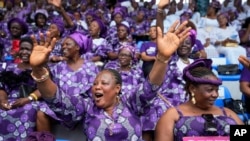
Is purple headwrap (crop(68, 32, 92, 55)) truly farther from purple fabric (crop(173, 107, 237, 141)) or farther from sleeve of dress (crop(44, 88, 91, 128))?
purple fabric (crop(173, 107, 237, 141))

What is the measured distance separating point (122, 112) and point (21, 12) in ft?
21.9

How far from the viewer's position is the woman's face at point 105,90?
278 centimetres

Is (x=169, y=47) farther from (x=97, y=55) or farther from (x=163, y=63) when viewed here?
(x=97, y=55)

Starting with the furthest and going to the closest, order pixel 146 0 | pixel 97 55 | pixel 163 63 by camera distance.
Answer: pixel 146 0 → pixel 97 55 → pixel 163 63

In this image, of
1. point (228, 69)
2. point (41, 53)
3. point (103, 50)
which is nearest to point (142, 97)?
point (41, 53)

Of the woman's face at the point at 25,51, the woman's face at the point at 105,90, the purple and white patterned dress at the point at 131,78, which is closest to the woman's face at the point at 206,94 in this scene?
the woman's face at the point at 105,90

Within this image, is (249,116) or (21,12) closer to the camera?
(249,116)

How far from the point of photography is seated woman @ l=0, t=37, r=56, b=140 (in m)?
3.39

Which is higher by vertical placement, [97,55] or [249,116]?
[97,55]

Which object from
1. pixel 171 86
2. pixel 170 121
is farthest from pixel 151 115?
pixel 170 121

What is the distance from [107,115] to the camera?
2787mm

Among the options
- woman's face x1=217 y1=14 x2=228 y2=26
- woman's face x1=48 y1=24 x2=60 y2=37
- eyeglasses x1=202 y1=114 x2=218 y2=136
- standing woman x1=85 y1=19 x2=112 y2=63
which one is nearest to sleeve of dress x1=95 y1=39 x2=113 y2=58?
standing woman x1=85 y1=19 x2=112 y2=63

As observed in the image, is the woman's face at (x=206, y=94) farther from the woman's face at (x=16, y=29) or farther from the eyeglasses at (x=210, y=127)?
the woman's face at (x=16, y=29)

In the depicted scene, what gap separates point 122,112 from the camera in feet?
9.20
